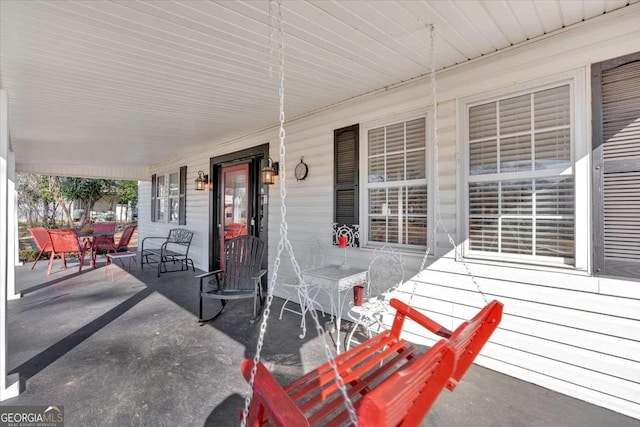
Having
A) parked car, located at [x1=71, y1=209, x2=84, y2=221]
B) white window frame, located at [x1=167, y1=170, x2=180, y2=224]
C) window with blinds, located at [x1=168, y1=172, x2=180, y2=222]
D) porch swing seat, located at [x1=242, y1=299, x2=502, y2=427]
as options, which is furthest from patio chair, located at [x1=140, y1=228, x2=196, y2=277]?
parked car, located at [x1=71, y1=209, x2=84, y2=221]

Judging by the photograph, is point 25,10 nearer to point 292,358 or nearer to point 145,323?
point 145,323

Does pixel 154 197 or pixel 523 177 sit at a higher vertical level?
pixel 154 197

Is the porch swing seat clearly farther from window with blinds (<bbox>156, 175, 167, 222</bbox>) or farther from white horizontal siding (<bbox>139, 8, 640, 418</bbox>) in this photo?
window with blinds (<bbox>156, 175, 167, 222</bbox>)

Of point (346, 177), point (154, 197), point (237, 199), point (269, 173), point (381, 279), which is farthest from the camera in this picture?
point (154, 197)

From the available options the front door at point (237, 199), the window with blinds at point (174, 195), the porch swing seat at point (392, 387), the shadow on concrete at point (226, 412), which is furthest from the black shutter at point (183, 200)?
the porch swing seat at point (392, 387)

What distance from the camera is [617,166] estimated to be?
2014 millimetres

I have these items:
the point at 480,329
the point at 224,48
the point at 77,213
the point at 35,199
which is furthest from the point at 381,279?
the point at 77,213

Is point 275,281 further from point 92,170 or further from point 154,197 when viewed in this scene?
point 92,170

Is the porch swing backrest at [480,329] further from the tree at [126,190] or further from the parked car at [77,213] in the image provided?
the parked car at [77,213]

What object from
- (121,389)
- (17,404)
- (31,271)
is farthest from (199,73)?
(31,271)

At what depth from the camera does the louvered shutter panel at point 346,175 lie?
356 cm

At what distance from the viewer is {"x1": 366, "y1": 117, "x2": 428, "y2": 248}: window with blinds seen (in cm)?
305

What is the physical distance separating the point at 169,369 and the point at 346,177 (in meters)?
2.67

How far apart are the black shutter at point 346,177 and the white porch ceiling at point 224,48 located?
0.48 m
